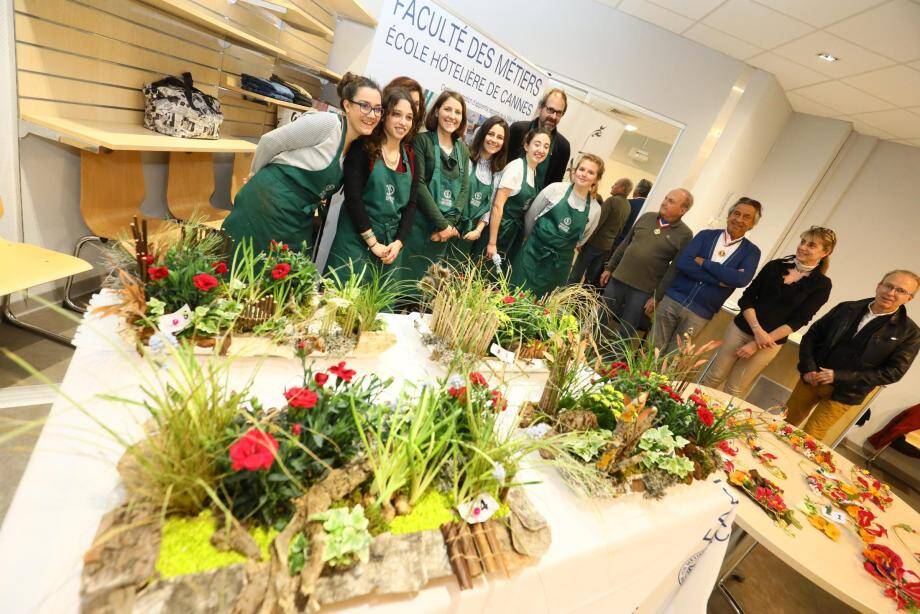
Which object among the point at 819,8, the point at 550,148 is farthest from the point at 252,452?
the point at 819,8

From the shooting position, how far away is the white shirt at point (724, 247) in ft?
9.39

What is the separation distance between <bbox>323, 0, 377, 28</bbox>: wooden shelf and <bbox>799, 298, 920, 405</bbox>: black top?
4.09 metres

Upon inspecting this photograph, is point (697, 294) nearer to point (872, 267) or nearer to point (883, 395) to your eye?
point (883, 395)

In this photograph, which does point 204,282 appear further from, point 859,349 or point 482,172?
point 859,349

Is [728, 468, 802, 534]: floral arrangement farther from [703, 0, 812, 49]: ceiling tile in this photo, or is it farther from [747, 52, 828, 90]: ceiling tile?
[747, 52, 828, 90]: ceiling tile

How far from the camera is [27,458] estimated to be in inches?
67.7

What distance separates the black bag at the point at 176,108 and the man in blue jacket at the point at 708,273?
344 centimetres

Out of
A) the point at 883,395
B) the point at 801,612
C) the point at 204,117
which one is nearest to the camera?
the point at 801,612

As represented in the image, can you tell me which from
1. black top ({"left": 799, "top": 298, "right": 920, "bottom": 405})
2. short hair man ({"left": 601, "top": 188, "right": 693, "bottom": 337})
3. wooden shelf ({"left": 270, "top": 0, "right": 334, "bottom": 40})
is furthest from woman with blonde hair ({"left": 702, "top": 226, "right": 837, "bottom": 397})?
wooden shelf ({"left": 270, "top": 0, "right": 334, "bottom": 40})

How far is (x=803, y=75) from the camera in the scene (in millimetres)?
4230

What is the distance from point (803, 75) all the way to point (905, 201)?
229cm

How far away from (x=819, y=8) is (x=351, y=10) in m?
3.54

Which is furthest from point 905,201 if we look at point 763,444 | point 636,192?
point 763,444

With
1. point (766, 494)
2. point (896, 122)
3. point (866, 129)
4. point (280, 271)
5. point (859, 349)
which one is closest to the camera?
point (280, 271)
